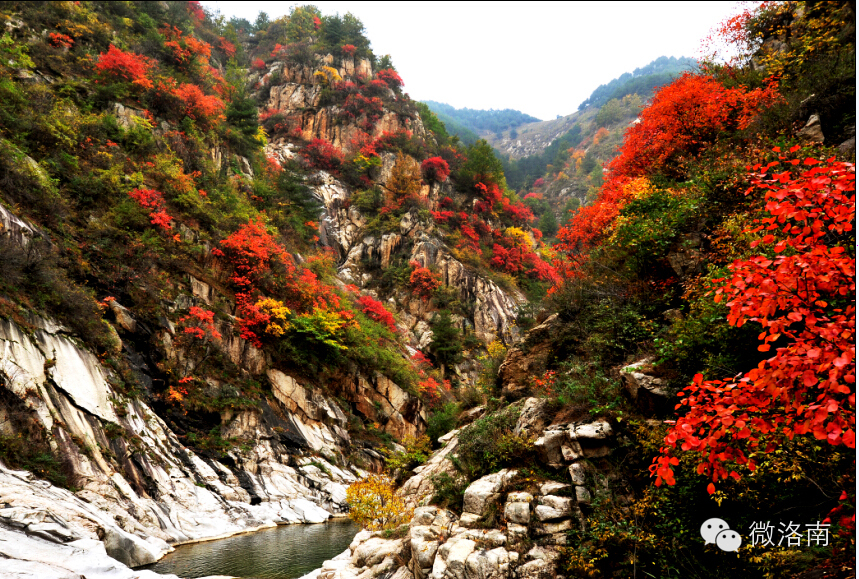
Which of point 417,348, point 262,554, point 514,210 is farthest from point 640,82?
point 262,554

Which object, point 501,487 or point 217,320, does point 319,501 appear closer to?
point 217,320

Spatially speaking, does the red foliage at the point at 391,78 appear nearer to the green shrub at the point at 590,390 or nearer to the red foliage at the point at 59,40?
the red foliage at the point at 59,40

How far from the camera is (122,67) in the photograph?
22.0m

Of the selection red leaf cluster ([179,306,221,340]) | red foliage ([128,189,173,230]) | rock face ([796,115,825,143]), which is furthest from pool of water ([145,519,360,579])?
rock face ([796,115,825,143])

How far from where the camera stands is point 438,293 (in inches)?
1287

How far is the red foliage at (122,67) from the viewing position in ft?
70.7

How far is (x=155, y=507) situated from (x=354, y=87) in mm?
45127

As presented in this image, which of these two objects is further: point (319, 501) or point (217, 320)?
point (217, 320)

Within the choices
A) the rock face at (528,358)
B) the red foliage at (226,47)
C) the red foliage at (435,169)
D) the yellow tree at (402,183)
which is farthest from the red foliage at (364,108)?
the rock face at (528,358)

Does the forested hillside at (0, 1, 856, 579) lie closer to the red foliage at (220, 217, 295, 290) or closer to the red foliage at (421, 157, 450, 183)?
the red foliage at (220, 217, 295, 290)

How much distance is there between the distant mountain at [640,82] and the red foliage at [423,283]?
91.3 meters

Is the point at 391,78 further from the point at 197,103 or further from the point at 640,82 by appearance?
the point at 640,82

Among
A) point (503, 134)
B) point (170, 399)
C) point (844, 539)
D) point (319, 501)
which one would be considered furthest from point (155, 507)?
point (503, 134)

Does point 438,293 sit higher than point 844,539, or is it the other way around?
point 438,293
